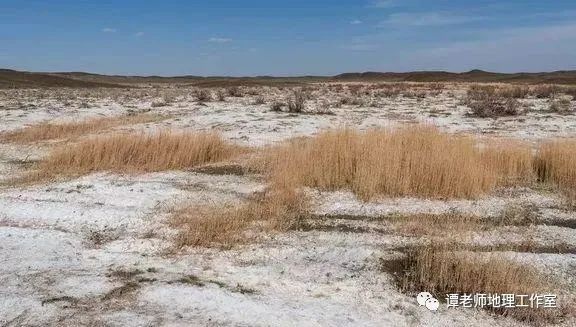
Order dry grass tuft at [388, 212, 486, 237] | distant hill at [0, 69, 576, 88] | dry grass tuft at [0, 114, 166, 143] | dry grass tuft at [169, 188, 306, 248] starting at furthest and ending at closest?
distant hill at [0, 69, 576, 88], dry grass tuft at [0, 114, 166, 143], dry grass tuft at [388, 212, 486, 237], dry grass tuft at [169, 188, 306, 248]

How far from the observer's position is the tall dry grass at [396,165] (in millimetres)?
7242

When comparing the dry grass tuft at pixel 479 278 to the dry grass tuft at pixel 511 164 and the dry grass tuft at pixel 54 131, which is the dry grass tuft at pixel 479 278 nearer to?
the dry grass tuft at pixel 511 164

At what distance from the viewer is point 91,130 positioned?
13992 mm

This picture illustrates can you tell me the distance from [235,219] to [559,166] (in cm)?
521

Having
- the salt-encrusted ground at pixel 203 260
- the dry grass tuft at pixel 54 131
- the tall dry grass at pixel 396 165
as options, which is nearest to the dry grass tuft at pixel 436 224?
the salt-encrusted ground at pixel 203 260

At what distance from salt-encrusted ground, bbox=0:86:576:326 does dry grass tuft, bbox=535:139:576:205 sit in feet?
1.91

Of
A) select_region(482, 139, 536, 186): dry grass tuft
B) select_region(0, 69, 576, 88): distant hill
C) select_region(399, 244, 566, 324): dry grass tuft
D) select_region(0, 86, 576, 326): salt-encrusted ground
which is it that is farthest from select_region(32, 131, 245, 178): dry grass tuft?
select_region(0, 69, 576, 88): distant hill

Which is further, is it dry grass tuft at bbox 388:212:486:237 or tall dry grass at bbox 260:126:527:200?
tall dry grass at bbox 260:126:527:200

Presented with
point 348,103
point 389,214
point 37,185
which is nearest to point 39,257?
point 37,185

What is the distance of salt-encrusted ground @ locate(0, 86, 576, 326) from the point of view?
12.7ft

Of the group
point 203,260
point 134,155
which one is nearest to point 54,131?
point 134,155

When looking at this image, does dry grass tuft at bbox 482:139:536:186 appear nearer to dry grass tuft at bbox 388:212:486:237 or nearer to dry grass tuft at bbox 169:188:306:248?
dry grass tuft at bbox 388:212:486:237

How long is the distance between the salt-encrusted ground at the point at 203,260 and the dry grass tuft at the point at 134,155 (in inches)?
23.3

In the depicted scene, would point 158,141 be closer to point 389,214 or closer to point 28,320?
point 389,214
